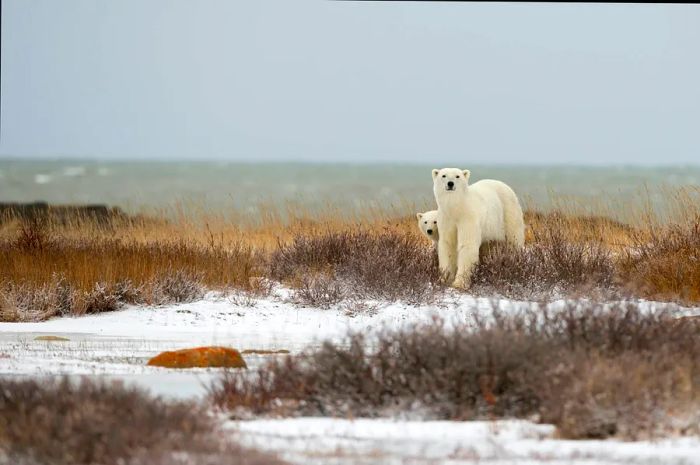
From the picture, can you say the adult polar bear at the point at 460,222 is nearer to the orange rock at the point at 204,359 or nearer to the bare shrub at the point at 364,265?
the bare shrub at the point at 364,265

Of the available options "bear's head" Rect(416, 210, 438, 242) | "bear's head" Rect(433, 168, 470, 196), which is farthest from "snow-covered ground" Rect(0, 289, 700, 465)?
"bear's head" Rect(416, 210, 438, 242)

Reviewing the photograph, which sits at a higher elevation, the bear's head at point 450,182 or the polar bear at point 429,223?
the bear's head at point 450,182

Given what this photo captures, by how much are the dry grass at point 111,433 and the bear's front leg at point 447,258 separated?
21.7 ft

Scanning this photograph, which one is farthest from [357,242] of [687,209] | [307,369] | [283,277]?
[307,369]

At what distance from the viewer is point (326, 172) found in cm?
11181

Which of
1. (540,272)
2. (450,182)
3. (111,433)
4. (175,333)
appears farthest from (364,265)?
(111,433)

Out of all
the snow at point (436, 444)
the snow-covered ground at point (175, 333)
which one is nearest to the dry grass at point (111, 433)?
the snow at point (436, 444)

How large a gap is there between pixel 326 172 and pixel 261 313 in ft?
334

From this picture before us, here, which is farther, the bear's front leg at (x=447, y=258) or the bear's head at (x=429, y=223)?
the bear's head at (x=429, y=223)

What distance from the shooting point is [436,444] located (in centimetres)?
485

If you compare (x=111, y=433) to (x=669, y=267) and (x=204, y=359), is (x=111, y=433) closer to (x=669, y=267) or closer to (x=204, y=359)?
(x=204, y=359)

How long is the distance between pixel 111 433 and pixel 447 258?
24.0ft

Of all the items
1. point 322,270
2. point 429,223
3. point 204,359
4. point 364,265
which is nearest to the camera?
point 204,359

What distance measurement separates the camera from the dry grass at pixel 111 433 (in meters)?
4.30
